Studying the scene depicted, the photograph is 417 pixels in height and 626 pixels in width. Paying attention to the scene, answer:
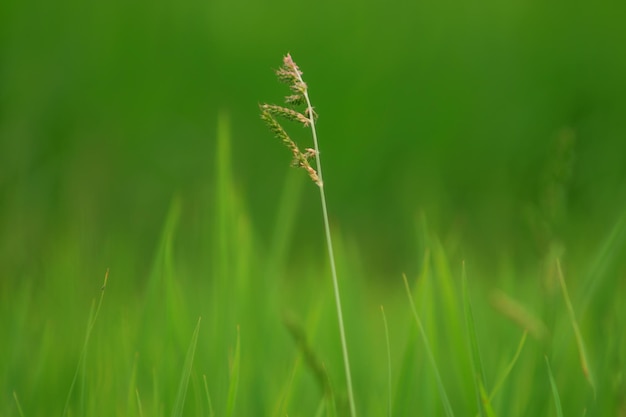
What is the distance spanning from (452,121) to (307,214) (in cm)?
87

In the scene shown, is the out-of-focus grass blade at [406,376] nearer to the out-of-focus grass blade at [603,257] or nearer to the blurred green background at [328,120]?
the out-of-focus grass blade at [603,257]

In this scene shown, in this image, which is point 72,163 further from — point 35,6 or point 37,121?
point 35,6

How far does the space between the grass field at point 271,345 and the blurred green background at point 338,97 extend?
191 cm

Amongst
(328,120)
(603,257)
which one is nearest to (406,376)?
(603,257)

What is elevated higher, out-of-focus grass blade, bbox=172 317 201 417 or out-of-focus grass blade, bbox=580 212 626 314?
out-of-focus grass blade, bbox=580 212 626 314

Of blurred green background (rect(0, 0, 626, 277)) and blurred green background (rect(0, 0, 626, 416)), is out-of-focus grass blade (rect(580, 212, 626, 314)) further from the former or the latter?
blurred green background (rect(0, 0, 626, 277))

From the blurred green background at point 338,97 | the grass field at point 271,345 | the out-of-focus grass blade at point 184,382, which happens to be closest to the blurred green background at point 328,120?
the blurred green background at point 338,97

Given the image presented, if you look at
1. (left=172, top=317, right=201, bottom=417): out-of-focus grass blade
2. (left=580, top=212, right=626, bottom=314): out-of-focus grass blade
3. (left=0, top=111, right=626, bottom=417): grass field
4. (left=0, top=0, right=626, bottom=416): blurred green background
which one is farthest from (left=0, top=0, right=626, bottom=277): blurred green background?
(left=172, top=317, right=201, bottom=417): out-of-focus grass blade

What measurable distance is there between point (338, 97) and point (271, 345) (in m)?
3.00

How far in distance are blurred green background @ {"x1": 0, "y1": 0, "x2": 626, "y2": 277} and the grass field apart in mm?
1908

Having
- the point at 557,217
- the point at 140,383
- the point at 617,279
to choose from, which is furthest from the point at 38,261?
the point at 557,217

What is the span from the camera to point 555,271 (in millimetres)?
910

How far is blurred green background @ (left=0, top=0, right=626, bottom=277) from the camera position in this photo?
137 inches

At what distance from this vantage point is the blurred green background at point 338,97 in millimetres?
3484
